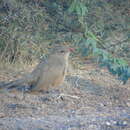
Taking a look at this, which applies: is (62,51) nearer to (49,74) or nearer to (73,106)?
(49,74)

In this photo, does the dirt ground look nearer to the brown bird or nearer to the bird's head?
the brown bird

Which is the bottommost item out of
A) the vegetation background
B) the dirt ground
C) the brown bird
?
the dirt ground

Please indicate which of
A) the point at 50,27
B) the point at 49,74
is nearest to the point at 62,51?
the point at 49,74

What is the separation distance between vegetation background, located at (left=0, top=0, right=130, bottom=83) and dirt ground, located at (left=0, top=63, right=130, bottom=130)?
0.56m

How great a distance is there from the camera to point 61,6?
36.2 feet

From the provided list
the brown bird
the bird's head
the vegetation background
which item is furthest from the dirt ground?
the bird's head

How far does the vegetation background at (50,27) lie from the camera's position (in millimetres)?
10477

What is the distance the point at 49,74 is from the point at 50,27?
2.85 m

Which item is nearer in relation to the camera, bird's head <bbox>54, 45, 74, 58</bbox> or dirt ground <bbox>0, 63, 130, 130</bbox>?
dirt ground <bbox>0, 63, 130, 130</bbox>

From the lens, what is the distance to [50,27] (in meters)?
11.4

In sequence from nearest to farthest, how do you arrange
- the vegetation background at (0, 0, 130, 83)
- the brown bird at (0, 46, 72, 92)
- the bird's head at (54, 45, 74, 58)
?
1. the brown bird at (0, 46, 72, 92)
2. the bird's head at (54, 45, 74, 58)
3. the vegetation background at (0, 0, 130, 83)

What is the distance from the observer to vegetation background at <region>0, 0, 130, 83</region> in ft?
34.4

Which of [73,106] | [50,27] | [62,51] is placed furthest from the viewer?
[50,27]

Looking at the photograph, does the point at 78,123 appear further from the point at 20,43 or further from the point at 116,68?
the point at 20,43
